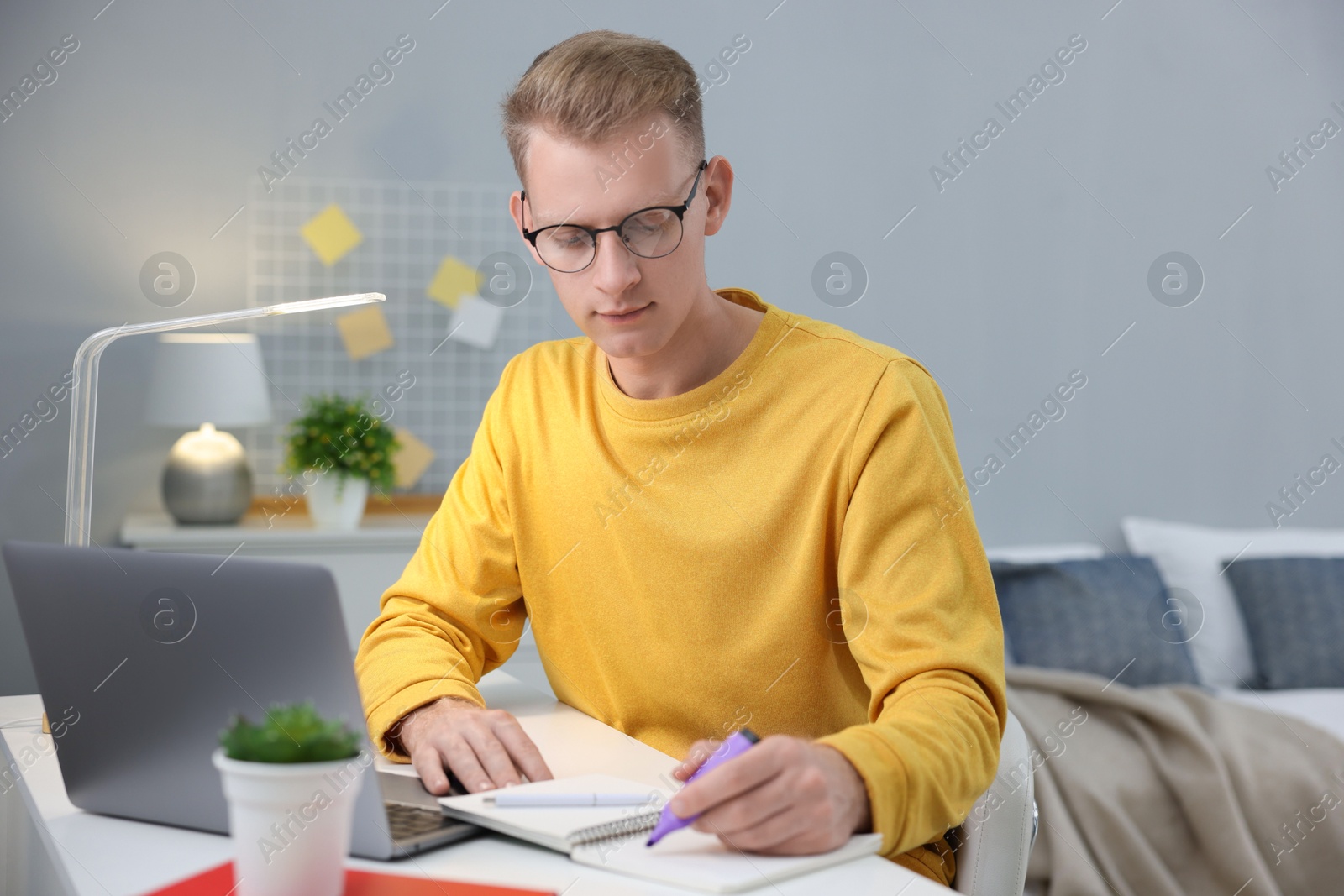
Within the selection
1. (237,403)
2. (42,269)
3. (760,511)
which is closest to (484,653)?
(760,511)

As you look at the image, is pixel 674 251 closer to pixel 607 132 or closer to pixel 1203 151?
pixel 607 132

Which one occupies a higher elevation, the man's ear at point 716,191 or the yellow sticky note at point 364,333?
the man's ear at point 716,191

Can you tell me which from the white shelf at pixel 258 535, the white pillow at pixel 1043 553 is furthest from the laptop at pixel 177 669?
the white pillow at pixel 1043 553

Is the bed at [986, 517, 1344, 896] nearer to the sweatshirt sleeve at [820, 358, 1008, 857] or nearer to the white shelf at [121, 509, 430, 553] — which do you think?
the sweatshirt sleeve at [820, 358, 1008, 857]

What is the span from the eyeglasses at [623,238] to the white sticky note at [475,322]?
5.54ft

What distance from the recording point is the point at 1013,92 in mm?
3012

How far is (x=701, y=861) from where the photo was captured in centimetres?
73

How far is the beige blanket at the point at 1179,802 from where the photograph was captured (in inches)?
76.0

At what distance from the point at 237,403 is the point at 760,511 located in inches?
63.8

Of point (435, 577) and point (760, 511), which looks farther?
point (435, 577)

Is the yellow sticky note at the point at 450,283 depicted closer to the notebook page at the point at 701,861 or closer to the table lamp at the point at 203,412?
the table lamp at the point at 203,412

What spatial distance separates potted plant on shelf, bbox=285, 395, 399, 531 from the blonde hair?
1458mm

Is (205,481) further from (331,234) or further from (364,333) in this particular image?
(331,234)

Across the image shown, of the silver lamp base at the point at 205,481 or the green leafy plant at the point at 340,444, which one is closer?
the silver lamp base at the point at 205,481
